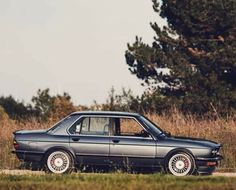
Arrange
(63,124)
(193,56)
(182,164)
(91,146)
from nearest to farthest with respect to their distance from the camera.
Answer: (182,164)
(91,146)
(63,124)
(193,56)

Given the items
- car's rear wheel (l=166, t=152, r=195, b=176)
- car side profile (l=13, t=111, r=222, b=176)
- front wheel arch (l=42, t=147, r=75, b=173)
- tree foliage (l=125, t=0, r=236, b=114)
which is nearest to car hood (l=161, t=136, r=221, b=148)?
car side profile (l=13, t=111, r=222, b=176)

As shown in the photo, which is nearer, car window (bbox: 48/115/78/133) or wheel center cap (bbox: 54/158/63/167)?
wheel center cap (bbox: 54/158/63/167)

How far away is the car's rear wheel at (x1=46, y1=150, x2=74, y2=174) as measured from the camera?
54.3 ft

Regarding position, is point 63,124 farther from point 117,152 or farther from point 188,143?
point 188,143

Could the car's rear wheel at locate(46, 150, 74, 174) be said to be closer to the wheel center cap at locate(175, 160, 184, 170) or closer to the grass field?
the grass field

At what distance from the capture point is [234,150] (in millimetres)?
21984

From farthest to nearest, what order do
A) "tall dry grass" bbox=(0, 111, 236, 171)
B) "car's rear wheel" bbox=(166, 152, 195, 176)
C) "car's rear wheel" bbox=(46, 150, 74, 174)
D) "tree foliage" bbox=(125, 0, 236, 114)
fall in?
"tree foliage" bbox=(125, 0, 236, 114) → "tall dry grass" bbox=(0, 111, 236, 171) → "car's rear wheel" bbox=(46, 150, 74, 174) → "car's rear wheel" bbox=(166, 152, 195, 176)

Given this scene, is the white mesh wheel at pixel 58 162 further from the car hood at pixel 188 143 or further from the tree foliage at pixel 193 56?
the tree foliage at pixel 193 56

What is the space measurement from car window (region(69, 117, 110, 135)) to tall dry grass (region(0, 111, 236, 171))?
400 centimetres

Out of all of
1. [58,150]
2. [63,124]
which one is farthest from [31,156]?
[63,124]

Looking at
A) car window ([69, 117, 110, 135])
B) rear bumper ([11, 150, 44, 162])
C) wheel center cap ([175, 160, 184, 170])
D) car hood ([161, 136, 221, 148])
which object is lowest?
wheel center cap ([175, 160, 184, 170])

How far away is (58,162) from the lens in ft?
54.4

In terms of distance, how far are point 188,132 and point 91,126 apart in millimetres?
8882

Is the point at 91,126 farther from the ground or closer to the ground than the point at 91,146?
farther from the ground
